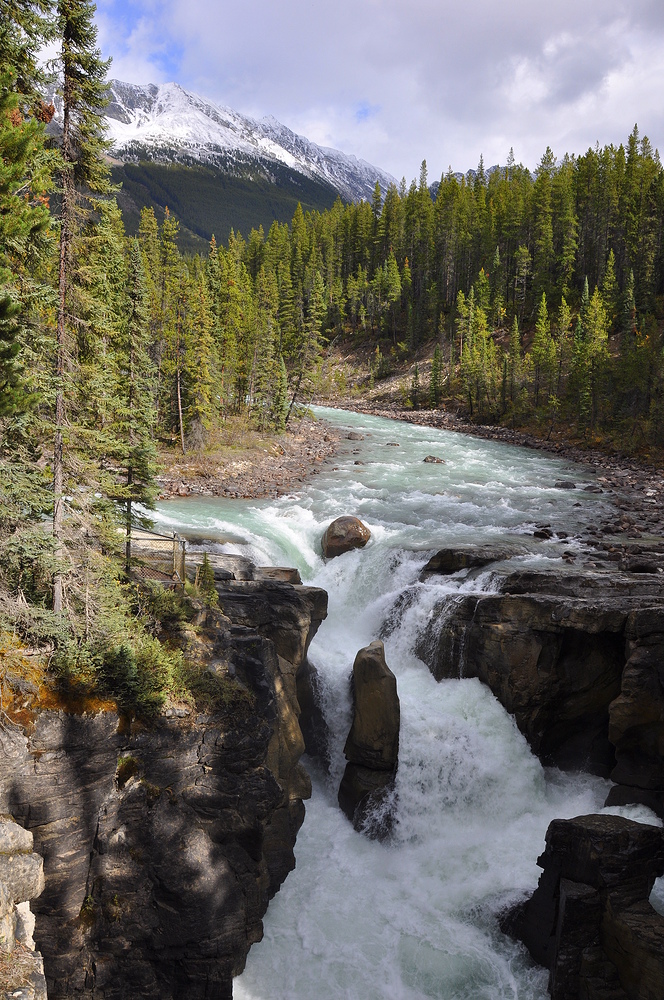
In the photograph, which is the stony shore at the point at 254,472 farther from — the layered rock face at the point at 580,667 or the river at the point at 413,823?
the layered rock face at the point at 580,667

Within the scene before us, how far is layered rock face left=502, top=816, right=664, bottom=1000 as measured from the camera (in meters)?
11.6

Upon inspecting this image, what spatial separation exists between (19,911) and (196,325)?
38.3m

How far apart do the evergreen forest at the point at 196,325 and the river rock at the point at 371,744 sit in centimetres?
626

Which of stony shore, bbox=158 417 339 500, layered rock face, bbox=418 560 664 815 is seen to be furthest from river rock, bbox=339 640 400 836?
stony shore, bbox=158 417 339 500

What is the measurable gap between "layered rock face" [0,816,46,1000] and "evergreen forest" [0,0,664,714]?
110 inches

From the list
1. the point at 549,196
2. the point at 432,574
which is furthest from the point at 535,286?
the point at 432,574

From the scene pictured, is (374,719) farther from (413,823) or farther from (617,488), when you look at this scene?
(617,488)

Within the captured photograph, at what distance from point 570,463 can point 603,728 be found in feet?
110

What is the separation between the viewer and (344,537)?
2686 cm

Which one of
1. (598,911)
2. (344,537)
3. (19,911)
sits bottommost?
(598,911)

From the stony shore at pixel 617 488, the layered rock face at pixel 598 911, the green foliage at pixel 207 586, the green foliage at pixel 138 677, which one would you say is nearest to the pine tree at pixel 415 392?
the stony shore at pixel 617 488

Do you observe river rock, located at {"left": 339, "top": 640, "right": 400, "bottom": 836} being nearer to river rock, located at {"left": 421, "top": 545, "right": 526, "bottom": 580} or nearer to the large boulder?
the large boulder

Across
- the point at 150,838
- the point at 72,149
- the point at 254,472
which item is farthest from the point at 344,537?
the point at 72,149

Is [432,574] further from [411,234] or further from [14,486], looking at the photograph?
[411,234]
